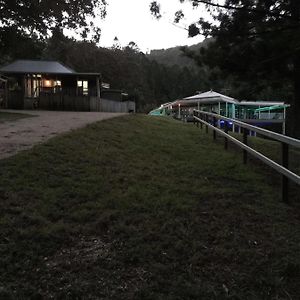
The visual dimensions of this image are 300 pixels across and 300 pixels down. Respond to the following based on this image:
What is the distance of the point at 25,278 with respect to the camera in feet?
12.8

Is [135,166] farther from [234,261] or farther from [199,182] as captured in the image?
[234,261]

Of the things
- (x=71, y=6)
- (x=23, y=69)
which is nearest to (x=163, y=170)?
(x=71, y=6)

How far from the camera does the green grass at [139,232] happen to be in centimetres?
391

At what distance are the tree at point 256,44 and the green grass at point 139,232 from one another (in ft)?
14.1

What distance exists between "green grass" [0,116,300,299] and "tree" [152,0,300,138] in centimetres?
431

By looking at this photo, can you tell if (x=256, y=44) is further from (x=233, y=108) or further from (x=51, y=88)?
(x=233, y=108)

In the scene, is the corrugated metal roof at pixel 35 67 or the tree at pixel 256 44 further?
the corrugated metal roof at pixel 35 67

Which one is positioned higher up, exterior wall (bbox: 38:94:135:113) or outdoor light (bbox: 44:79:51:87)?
outdoor light (bbox: 44:79:51:87)

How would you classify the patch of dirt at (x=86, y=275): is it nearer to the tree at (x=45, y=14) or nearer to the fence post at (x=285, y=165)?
the fence post at (x=285, y=165)

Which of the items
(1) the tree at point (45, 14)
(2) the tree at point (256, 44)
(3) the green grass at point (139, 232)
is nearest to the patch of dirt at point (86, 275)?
(3) the green grass at point (139, 232)

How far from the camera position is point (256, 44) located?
11516 mm

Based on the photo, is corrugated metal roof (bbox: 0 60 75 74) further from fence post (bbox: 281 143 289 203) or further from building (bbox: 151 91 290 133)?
fence post (bbox: 281 143 289 203)

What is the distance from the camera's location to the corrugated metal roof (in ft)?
114

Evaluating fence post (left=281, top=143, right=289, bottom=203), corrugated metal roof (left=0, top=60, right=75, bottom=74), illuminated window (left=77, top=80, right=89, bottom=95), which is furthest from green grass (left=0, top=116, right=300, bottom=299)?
illuminated window (left=77, top=80, right=89, bottom=95)
